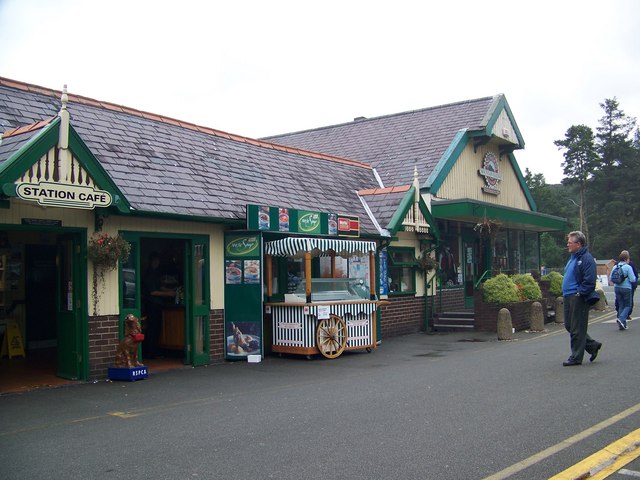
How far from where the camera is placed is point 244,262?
1198cm

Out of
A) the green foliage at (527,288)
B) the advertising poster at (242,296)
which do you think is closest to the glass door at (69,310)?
the advertising poster at (242,296)

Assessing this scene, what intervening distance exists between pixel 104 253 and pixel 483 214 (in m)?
11.5

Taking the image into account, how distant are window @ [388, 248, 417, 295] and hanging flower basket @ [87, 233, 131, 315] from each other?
8111 millimetres

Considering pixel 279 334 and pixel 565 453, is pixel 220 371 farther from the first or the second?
pixel 565 453

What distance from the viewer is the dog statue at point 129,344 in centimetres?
986

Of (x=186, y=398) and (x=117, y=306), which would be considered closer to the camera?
(x=186, y=398)

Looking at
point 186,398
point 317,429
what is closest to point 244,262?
point 186,398

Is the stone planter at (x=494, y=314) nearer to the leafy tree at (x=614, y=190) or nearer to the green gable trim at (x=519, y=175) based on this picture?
the green gable trim at (x=519, y=175)

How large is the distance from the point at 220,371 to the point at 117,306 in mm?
2066

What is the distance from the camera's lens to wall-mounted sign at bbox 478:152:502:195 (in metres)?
21.5

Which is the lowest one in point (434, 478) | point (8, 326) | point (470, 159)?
point (434, 478)

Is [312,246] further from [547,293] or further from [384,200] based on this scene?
[547,293]

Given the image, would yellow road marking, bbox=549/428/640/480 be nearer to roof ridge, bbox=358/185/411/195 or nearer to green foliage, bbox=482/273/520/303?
green foliage, bbox=482/273/520/303

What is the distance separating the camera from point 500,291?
16328mm
